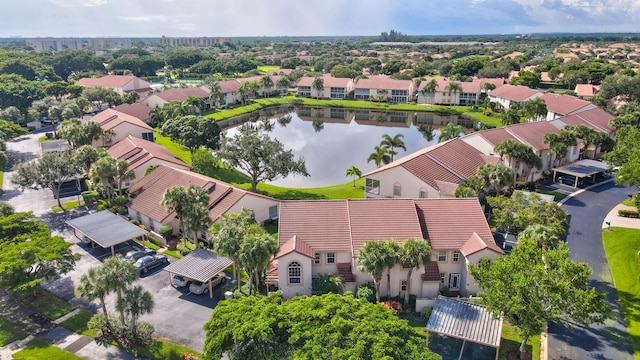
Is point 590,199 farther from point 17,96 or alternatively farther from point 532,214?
point 17,96

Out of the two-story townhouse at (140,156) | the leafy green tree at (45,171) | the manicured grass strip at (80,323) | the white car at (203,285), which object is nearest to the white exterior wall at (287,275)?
the white car at (203,285)

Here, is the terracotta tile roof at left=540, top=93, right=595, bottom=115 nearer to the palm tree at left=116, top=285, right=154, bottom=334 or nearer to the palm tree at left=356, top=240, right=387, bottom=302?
the palm tree at left=356, top=240, right=387, bottom=302

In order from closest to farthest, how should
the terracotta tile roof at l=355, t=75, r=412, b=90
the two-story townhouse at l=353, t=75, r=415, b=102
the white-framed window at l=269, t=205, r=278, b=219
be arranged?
1. the white-framed window at l=269, t=205, r=278, b=219
2. the two-story townhouse at l=353, t=75, r=415, b=102
3. the terracotta tile roof at l=355, t=75, r=412, b=90

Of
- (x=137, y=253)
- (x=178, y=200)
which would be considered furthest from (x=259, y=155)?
(x=137, y=253)

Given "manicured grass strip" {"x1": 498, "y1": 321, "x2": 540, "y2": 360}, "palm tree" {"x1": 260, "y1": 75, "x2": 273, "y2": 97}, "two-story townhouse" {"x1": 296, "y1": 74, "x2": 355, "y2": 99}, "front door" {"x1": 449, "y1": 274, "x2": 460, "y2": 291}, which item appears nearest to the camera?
"manicured grass strip" {"x1": 498, "y1": 321, "x2": 540, "y2": 360}

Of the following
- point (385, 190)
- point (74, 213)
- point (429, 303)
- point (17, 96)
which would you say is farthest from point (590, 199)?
point (17, 96)

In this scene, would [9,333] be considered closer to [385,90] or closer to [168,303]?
[168,303]

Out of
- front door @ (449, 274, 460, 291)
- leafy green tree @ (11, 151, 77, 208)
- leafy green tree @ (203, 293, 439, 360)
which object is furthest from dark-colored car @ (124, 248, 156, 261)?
front door @ (449, 274, 460, 291)
